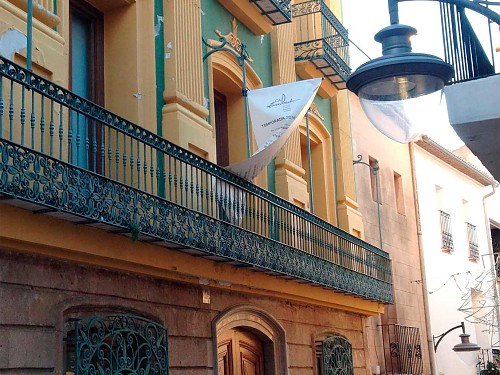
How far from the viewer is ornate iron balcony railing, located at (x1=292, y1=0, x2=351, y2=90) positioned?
13.9 meters

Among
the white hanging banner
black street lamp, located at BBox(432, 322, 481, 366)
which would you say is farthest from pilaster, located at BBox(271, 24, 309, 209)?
black street lamp, located at BBox(432, 322, 481, 366)

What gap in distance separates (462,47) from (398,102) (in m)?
0.55

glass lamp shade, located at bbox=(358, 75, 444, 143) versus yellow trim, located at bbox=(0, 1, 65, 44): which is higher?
yellow trim, located at bbox=(0, 1, 65, 44)

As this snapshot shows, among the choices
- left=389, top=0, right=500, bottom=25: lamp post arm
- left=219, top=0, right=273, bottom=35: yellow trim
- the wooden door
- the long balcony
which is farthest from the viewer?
left=219, top=0, right=273, bottom=35: yellow trim

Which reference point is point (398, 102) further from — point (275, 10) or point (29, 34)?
point (275, 10)

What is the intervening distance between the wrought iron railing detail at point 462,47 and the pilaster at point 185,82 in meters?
4.46

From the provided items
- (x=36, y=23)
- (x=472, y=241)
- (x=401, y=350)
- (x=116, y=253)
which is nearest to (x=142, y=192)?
(x=116, y=253)

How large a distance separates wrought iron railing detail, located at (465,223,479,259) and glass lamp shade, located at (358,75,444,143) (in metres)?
19.4

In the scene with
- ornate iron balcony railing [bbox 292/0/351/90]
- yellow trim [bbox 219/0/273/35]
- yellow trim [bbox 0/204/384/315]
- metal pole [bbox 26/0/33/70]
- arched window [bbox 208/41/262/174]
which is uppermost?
ornate iron balcony railing [bbox 292/0/351/90]

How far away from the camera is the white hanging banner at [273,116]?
915cm

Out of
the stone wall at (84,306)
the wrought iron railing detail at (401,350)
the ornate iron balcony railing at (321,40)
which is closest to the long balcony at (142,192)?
the stone wall at (84,306)

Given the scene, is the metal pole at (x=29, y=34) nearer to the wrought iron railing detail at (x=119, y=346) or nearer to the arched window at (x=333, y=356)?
the wrought iron railing detail at (x=119, y=346)

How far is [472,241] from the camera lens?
2395 centimetres

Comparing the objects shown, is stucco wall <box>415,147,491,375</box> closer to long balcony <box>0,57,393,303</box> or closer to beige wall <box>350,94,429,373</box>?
beige wall <box>350,94,429,373</box>
